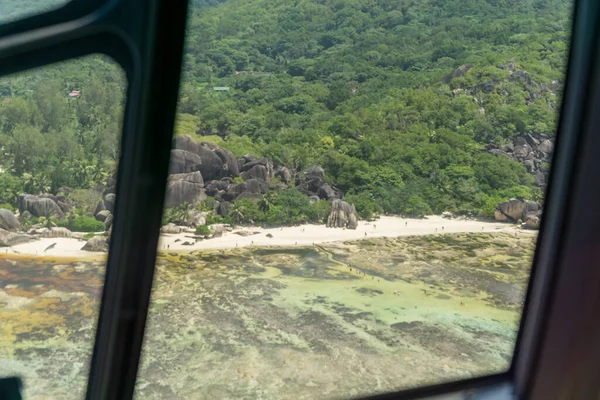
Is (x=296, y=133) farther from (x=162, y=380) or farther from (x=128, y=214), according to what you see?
(x=162, y=380)

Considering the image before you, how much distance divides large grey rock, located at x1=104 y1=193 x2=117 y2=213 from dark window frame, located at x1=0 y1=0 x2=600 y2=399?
18 millimetres

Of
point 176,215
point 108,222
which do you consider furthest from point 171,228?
point 108,222

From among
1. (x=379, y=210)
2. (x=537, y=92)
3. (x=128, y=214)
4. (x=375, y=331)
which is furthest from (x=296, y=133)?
(x=537, y=92)

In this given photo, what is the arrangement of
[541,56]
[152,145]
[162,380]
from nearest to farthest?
1. [152,145]
2. [162,380]
3. [541,56]

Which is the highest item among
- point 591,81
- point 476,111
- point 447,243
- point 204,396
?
point 591,81

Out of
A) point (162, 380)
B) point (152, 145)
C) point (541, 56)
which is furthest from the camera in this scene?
point (541, 56)

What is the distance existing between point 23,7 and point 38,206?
1.31ft

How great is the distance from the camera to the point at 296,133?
1.32m

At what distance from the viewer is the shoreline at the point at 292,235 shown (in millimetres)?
1110

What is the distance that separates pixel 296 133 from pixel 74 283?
65cm

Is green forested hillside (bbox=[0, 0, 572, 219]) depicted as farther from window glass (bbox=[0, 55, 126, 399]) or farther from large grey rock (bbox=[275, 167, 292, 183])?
window glass (bbox=[0, 55, 126, 399])

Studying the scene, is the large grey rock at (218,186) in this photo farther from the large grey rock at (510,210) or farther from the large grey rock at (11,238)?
the large grey rock at (510,210)

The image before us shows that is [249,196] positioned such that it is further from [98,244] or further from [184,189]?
[98,244]

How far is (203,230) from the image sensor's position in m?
1.26
